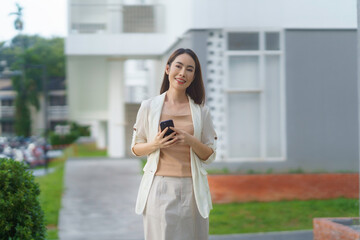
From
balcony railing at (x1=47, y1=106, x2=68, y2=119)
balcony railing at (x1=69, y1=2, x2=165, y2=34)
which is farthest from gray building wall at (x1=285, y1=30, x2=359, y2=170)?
balcony railing at (x1=47, y1=106, x2=68, y2=119)

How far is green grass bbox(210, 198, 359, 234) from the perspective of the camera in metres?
8.49

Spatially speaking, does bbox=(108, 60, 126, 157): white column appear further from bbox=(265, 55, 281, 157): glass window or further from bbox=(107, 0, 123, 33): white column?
bbox=(265, 55, 281, 157): glass window

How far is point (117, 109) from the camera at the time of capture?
2095cm

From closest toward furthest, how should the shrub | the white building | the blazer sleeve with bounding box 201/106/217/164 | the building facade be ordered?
the blazer sleeve with bounding box 201/106/217/164
the shrub
the white building
the building facade

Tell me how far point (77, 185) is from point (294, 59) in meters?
6.25

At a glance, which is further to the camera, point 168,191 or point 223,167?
point 223,167

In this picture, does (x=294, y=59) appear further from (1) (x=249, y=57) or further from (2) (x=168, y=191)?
(2) (x=168, y=191)

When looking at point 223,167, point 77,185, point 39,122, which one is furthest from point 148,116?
point 39,122

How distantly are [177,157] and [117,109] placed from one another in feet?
57.7

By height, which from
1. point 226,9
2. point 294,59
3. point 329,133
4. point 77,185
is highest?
point 226,9

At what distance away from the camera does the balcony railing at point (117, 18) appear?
56.9 feet

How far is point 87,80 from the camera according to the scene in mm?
25438

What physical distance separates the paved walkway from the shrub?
356 centimetres

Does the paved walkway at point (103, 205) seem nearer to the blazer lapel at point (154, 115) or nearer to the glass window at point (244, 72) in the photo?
the glass window at point (244, 72)
